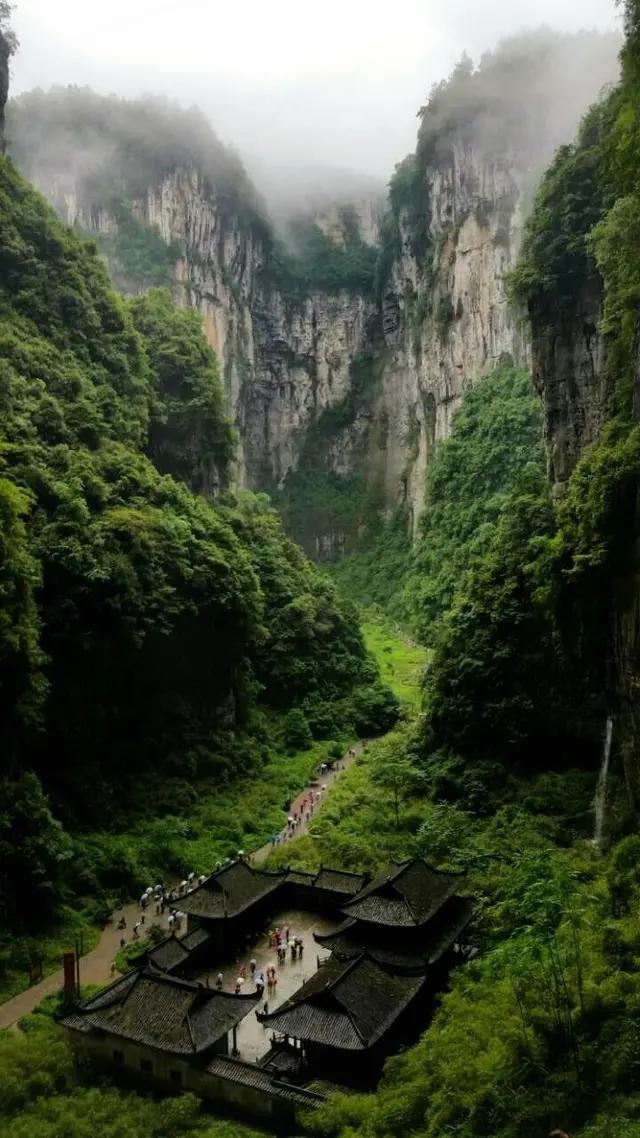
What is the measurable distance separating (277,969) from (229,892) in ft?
6.61

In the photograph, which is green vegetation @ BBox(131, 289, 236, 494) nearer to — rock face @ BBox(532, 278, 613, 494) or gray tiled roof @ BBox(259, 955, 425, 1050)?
rock face @ BBox(532, 278, 613, 494)

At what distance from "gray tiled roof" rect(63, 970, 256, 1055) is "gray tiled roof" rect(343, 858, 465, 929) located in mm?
3185

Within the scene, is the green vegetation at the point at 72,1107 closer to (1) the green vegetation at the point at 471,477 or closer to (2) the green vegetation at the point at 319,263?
(1) the green vegetation at the point at 471,477

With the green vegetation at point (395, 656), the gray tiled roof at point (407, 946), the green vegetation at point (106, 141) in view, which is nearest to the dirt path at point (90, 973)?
the gray tiled roof at point (407, 946)

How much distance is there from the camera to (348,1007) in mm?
14727

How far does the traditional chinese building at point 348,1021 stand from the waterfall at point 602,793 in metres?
7.87

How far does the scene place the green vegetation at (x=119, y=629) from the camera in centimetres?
2231

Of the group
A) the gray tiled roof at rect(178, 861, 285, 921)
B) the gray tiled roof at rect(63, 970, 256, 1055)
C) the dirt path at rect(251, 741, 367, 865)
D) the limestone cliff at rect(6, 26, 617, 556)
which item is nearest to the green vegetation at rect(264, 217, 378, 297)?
the limestone cliff at rect(6, 26, 617, 556)

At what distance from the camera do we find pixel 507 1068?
11.7m

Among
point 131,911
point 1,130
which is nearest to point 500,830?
point 131,911

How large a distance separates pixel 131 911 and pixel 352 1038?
31.3ft

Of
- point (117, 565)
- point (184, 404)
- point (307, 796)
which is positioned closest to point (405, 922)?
point (307, 796)

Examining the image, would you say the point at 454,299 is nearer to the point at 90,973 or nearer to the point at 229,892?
the point at 229,892

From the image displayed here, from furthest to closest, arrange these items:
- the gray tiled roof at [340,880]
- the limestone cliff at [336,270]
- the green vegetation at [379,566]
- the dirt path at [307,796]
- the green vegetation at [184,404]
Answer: the green vegetation at [379,566], the limestone cliff at [336,270], the green vegetation at [184,404], the dirt path at [307,796], the gray tiled roof at [340,880]
